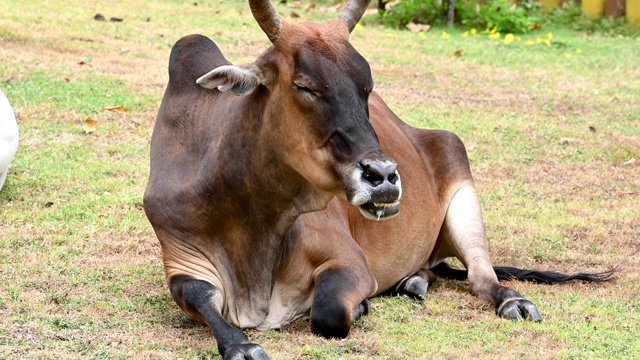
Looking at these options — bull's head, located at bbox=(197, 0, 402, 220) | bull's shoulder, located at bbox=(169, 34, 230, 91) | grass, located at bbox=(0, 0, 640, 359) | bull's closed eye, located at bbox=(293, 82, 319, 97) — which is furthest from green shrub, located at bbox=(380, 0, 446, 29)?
bull's closed eye, located at bbox=(293, 82, 319, 97)

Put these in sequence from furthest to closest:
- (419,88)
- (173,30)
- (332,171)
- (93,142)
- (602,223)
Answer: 1. (173,30)
2. (419,88)
3. (93,142)
4. (602,223)
5. (332,171)

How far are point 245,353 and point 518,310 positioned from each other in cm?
154

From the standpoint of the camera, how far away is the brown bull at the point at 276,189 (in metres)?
4.21

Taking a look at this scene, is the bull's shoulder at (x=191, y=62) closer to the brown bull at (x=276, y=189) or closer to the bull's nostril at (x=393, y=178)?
the brown bull at (x=276, y=189)

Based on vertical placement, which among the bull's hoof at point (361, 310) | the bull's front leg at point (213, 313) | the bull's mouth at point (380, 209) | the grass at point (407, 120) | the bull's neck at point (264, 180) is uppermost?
the bull's mouth at point (380, 209)

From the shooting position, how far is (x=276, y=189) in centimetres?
455

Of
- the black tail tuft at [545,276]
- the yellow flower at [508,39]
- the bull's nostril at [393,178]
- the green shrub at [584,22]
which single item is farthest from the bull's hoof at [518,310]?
the green shrub at [584,22]

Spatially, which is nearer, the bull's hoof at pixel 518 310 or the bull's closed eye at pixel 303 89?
the bull's closed eye at pixel 303 89

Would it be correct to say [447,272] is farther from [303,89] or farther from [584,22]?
[584,22]

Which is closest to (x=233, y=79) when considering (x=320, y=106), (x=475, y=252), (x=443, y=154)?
(x=320, y=106)

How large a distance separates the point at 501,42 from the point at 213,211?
9.29 m

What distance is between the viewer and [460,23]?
46.9 feet

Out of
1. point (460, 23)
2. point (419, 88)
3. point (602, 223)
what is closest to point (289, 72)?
point (602, 223)

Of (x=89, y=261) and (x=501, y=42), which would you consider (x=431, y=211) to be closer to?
(x=89, y=261)
